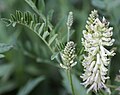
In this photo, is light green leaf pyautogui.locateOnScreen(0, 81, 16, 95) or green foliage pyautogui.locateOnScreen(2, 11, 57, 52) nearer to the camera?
green foliage pyautogui.locateOnScreen(2, 11, 57, 52)

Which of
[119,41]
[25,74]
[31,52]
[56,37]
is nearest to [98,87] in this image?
[56,37]

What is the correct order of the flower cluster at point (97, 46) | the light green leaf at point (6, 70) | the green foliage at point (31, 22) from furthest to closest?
the light green leaf at point (6, 70) < the green foliage at point (31, 22) < the flower cluster at point (97, 46)

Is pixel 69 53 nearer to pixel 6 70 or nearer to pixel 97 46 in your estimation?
pixel 97 46

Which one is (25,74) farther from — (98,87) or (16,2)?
(98,87)

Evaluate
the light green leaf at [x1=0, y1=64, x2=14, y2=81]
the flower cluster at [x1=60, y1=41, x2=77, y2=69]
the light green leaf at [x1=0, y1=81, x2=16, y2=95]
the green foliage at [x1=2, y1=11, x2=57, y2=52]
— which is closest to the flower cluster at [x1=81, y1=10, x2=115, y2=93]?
the flower cluster at [x1=60, y1=41, x2=77, y2=69]

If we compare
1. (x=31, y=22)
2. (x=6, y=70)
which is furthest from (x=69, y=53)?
(x=6, y=70)

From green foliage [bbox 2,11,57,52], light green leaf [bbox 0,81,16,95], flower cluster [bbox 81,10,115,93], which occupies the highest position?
green foliage [bbox 2,11,57,52]

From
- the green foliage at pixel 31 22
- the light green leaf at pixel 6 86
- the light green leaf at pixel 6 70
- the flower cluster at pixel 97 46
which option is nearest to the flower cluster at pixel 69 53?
the flower cluster at pixel 97 46

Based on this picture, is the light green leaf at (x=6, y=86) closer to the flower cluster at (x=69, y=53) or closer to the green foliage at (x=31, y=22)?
the green foliage at (x=31, y=22)

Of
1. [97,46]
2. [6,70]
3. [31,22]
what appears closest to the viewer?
[97,46]

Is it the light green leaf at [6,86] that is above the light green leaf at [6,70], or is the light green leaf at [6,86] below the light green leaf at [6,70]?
below

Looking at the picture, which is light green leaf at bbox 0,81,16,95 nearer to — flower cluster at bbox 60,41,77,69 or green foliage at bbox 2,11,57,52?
green foliage at bbox 2,11,57,52
